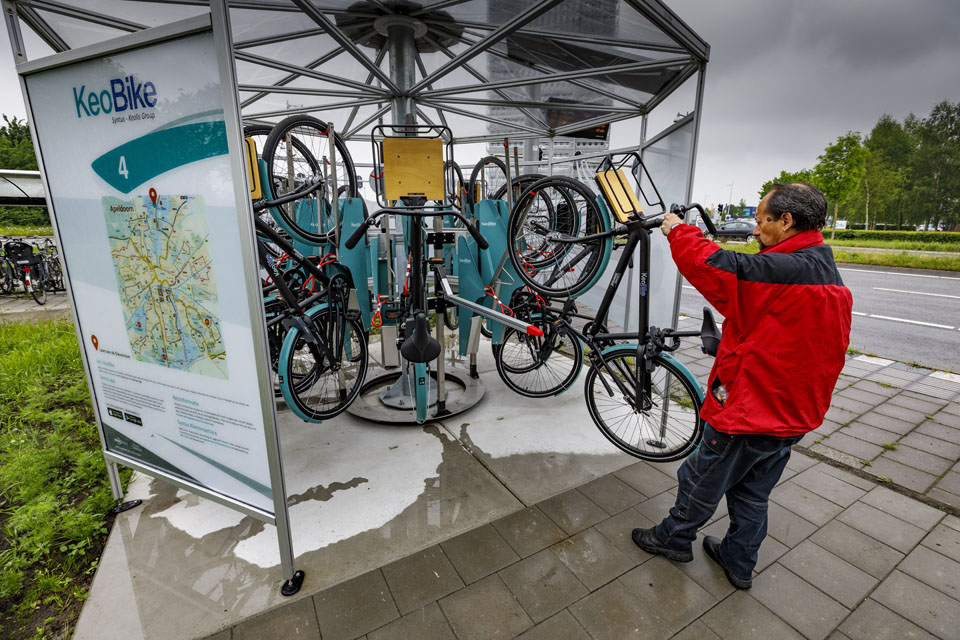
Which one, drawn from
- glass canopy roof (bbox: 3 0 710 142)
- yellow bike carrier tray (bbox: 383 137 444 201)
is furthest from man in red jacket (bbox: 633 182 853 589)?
yellow bike carrier tray (bbox: 383 137 444 201)

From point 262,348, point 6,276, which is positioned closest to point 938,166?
point 262,348

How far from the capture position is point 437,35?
11.7 ft

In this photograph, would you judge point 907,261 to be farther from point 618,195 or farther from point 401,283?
point 401,283

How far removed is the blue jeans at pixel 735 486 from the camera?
1.78 meters

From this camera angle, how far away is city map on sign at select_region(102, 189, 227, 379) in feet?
5.40

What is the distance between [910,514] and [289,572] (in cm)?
332

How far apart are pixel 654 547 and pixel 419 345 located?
1.70 metres

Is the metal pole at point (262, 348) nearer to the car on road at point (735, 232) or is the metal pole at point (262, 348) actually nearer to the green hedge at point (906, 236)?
the car on road at point (735, 232)

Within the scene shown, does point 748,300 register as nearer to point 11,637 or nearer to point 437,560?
point 437,560

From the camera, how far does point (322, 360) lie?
3.08 m

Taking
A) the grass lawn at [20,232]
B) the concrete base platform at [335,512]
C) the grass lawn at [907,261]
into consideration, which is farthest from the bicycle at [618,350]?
the grass lawn at [20,232]

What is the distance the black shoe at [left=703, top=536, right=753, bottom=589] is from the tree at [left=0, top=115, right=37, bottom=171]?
99.8 feet

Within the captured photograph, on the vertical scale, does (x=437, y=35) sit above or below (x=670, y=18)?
above

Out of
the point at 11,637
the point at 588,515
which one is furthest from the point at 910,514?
the point at 11,637
